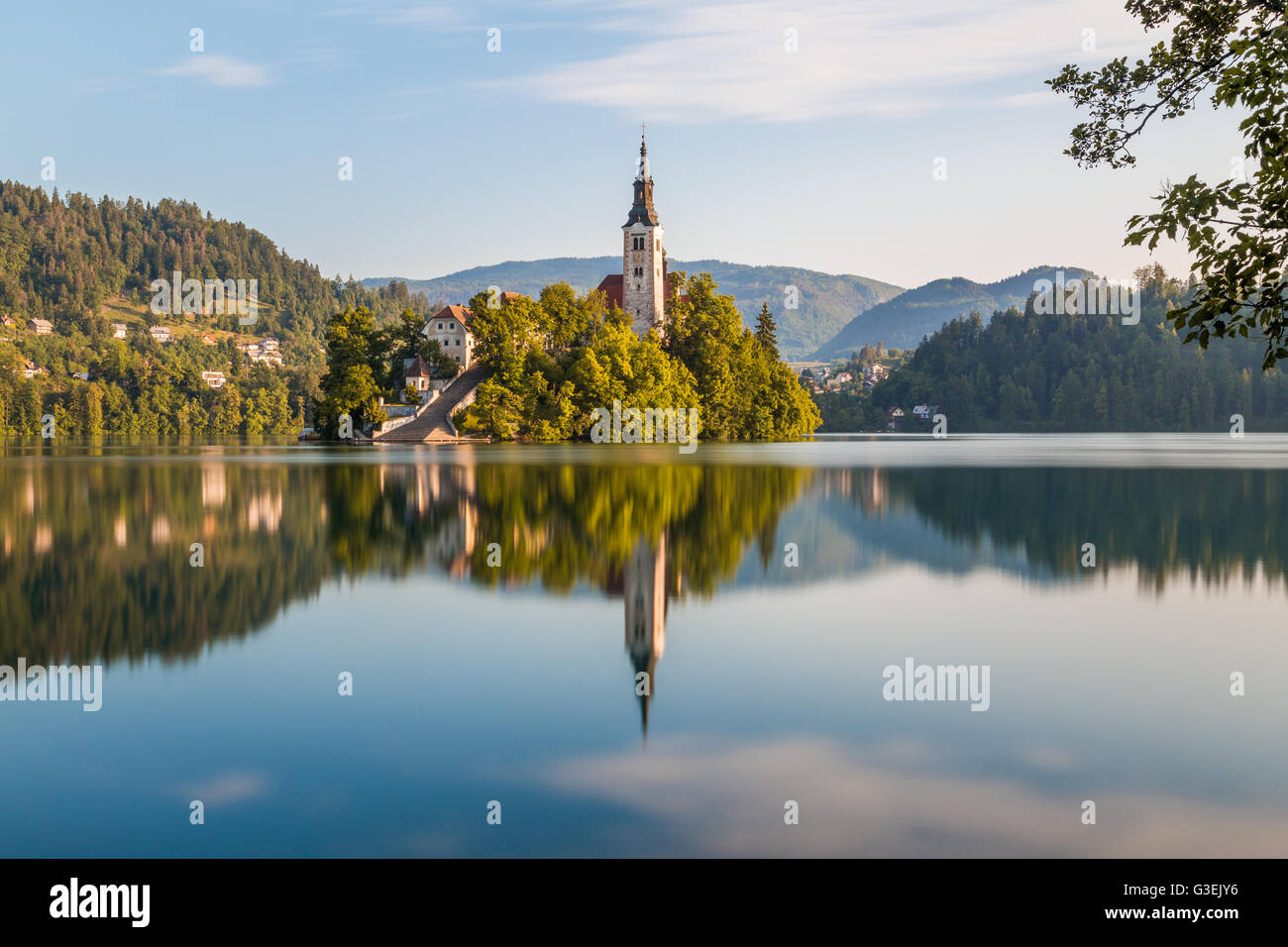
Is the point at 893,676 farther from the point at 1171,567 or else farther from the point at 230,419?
the point at 230,419

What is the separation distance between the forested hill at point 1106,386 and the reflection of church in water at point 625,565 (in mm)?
155569

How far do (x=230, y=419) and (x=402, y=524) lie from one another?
161m

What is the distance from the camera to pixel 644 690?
10.5 m

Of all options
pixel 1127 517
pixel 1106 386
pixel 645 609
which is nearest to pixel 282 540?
pixel 645 609

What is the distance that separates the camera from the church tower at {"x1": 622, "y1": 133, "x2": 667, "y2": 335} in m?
123

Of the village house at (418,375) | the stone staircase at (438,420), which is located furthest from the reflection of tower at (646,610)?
the village house at (418,375)

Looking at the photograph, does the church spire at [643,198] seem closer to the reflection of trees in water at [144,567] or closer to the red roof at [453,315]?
the red roof at [453,315]

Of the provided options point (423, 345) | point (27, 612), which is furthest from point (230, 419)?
point (27, 612)

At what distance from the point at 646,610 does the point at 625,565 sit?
4437 millimetres

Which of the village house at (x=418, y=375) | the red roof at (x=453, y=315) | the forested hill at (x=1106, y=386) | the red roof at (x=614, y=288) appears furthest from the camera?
the forested hill at (x=1106, y=386)

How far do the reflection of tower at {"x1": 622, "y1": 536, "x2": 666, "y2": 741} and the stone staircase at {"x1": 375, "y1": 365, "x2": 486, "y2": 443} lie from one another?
81.3m

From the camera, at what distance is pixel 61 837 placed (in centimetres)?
672

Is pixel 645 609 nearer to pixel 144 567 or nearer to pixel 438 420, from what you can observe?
pixel 144 567

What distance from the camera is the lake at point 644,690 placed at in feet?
22.8
